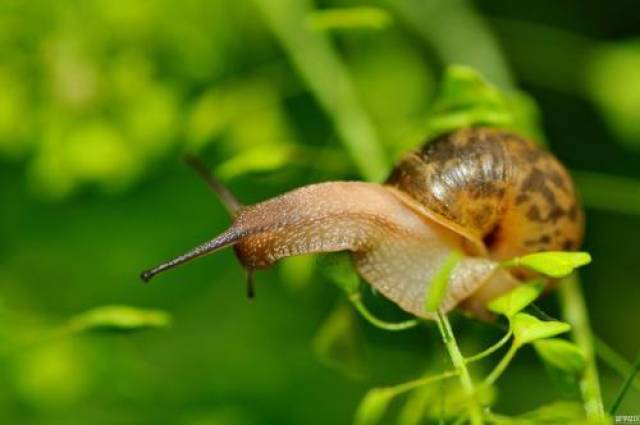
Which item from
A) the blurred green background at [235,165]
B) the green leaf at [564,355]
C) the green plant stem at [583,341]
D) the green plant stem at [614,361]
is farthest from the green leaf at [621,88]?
the green leaf at [564,355]

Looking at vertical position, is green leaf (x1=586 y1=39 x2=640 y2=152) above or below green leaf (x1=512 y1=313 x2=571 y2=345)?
below

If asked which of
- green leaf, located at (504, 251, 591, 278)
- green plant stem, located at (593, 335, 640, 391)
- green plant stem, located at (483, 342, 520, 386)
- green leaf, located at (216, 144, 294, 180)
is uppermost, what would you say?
green leaf, located at (216, 144, 294, 180)

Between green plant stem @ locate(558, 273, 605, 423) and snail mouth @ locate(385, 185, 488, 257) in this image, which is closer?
green plant stem @ locate(558, 273, 605, 423)

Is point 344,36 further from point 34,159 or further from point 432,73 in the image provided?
point 34,159

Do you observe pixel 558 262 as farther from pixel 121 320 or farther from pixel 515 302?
pixel 121 320

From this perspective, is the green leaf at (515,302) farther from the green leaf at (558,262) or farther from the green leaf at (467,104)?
the green leaf at (467,104)

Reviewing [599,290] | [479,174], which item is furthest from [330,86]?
[599,290]

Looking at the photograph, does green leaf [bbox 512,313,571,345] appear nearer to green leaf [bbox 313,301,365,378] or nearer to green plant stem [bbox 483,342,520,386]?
green plant stem [bbox 483,342,520,386]

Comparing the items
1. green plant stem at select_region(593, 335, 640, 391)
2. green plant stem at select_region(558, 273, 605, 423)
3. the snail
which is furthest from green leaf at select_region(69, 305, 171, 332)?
green plant stem at select_region(593, 335, 640, 391)
